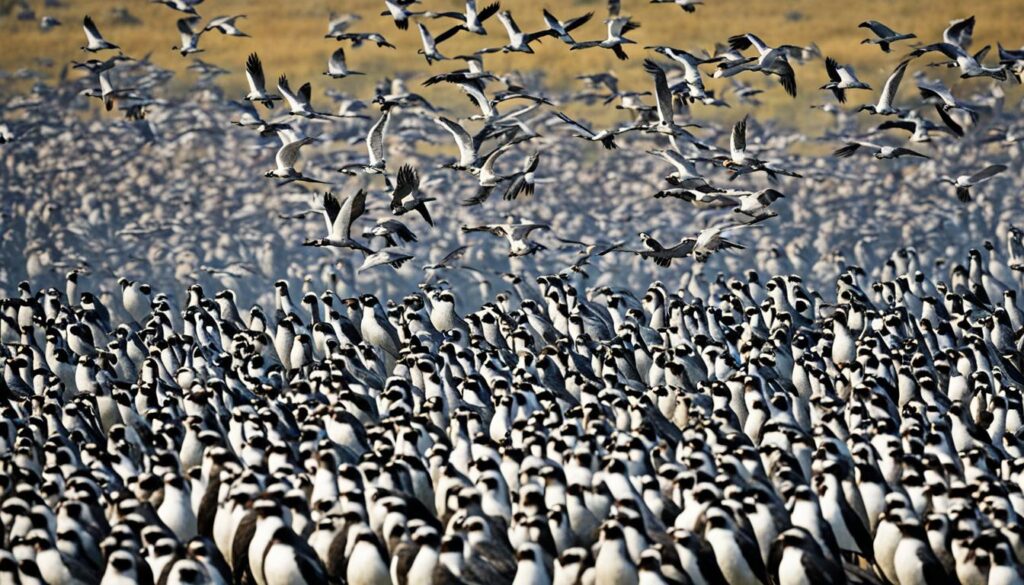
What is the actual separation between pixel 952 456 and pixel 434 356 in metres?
8.22

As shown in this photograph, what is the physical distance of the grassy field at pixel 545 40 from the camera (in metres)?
63.8

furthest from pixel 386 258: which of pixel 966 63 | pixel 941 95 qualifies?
pixel 966 63

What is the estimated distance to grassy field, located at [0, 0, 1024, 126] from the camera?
6375 cm

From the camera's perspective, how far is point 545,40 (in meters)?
67.9

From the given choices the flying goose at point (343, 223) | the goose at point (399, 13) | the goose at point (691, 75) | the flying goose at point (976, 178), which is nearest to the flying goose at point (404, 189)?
the flying goose at point (343, 223)

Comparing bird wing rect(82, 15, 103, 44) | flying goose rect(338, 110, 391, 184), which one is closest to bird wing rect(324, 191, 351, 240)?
flying goose rect(338, 110, 391, 184)

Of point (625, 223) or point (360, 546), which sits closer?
point (360, 546)

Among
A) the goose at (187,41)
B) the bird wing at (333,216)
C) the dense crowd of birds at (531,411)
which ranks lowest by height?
the dense crowd of birds at (531,411)

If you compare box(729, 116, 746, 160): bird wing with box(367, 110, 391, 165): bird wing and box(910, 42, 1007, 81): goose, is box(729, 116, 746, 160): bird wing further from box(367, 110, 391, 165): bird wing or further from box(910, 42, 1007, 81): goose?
box(367, 110, 391, 165): bird wing

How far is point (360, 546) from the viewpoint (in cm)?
1778

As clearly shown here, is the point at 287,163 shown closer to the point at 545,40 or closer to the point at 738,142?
the point at 738,142

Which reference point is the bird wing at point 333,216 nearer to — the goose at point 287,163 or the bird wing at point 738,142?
the goose at point 287,163

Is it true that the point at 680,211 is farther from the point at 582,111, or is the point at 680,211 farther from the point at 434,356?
the point at 434,356

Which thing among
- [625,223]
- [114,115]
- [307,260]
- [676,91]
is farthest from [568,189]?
[676,91]
